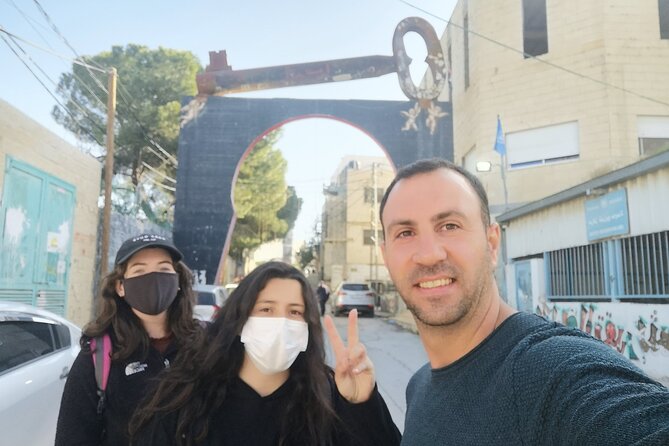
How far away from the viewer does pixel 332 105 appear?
1656 centimetres

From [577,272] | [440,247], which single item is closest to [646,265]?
[577,272]

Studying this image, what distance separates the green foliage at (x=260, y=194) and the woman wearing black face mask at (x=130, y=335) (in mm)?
21816

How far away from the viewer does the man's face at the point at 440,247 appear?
1.37m

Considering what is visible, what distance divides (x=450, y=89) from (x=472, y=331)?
1764cm

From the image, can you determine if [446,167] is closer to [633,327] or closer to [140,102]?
[633,327]

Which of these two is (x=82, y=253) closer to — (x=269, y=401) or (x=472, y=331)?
(x=269, y=401)

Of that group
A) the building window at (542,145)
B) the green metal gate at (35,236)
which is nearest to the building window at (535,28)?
the building window at (542,145)

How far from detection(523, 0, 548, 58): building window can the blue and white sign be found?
8738 millimetres

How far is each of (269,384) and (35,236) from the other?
957cm

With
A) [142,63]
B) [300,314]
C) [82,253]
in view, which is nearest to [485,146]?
[82,253]

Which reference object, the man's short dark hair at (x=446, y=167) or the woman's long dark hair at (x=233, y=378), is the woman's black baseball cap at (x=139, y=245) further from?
the man's short dark hair at (x=446, y=167)

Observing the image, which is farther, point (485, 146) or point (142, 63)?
point (142, 63)

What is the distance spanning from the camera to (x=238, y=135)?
16422mm

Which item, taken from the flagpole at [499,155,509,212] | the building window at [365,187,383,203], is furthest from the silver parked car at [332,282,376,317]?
the building window at [365,187,383,203]
